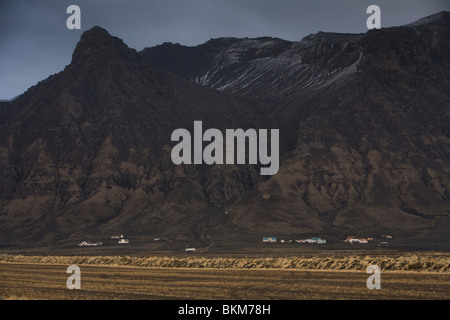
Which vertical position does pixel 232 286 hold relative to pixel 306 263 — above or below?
above

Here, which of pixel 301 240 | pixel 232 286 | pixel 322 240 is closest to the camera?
pixel 232 286

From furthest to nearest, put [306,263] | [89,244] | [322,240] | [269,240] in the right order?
[89,244] → [269,240] → [322,240] → [306,263]

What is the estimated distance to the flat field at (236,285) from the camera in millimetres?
39969

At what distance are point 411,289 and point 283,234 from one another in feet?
439

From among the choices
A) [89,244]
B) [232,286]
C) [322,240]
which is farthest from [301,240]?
[232,286]

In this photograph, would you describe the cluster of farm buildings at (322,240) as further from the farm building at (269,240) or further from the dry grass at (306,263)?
the dry grass at (306,263)

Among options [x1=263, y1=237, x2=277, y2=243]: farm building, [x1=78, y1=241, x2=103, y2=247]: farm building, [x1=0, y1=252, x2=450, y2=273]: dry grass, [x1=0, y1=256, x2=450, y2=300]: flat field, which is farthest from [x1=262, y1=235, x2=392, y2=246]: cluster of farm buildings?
[x1=0, y1=256, x2=450, y2=300]: flat field

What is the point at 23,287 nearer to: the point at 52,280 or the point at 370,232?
the point at 52,280

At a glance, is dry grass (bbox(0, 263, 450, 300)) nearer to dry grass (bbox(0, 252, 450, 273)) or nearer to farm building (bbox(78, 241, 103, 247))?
dry grass (bbox(0, 252, 450, 273))

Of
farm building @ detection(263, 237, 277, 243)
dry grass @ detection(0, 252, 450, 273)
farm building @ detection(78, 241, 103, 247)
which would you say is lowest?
farm building @ detection(78, 241, 103, 247)

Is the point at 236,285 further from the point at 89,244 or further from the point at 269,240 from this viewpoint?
the point at 89,244

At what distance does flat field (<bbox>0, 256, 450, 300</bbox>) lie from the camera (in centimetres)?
3997

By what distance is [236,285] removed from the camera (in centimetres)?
4838
